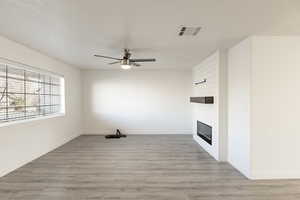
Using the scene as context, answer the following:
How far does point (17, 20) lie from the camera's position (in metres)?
2.82

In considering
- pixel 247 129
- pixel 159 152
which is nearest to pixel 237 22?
pixel 247 129

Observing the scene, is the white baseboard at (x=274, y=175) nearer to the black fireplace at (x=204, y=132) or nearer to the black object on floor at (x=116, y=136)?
the black fireplace at (x=204, y=132)

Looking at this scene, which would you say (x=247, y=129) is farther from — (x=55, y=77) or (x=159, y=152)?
(x=55, y=77)

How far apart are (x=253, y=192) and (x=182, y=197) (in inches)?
42.7

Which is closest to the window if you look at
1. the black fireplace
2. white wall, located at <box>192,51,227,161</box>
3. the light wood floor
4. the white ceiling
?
the white ceiling

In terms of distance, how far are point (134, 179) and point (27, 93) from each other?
312 centimetres

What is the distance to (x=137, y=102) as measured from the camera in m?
7.87

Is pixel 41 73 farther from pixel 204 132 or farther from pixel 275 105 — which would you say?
pixel 275 105

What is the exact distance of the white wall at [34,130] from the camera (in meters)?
3.66

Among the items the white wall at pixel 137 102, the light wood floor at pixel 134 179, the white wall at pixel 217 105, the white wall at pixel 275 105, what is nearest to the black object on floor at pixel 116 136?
the white wall at pixel 137 102

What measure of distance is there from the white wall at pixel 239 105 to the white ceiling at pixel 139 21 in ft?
1.03

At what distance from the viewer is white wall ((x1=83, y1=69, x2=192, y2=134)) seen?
7.82 m

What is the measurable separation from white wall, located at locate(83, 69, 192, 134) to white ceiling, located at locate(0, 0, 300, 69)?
11.6ft

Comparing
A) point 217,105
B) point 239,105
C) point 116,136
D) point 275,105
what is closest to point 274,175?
point 275,105
